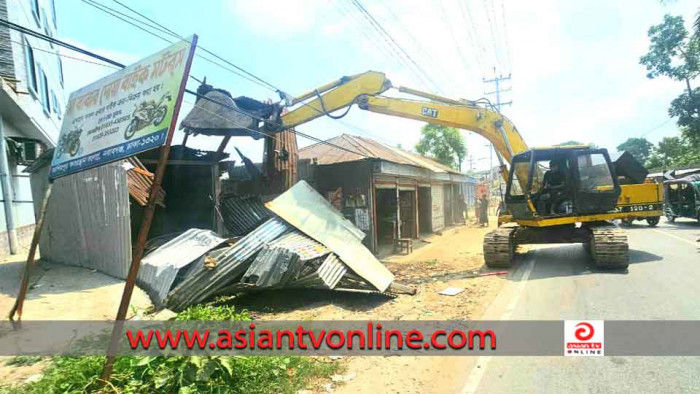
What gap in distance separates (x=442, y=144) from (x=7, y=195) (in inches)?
1194

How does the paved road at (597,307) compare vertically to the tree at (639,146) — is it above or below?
below

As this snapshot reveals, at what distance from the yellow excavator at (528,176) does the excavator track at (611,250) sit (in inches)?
0.8

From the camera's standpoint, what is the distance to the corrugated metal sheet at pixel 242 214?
12.3 meters

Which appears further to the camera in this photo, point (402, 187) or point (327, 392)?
point (402, 187)

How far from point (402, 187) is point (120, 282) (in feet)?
34.1

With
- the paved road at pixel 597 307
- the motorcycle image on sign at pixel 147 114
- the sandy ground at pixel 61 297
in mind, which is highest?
the motorcycle image on sign at pixel 147 114

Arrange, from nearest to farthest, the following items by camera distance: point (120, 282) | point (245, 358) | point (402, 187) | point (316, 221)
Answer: point (245, 358) < point (120, 282) < point (316, 221) < point (402, 187)

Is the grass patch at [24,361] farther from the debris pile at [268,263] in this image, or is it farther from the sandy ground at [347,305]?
the debris pile at [268,263]

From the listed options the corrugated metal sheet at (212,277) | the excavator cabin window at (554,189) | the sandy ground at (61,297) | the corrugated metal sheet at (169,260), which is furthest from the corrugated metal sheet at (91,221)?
the excavator cabin window at (554,189)

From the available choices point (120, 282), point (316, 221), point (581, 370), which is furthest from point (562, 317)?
point (120, 282)

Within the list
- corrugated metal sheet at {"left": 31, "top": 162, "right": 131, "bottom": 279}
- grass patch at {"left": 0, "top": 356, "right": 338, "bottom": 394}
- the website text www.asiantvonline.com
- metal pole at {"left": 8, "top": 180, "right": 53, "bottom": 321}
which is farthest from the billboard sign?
corrugated metal sheet at {"left": 31, "top": 162, "right": 131, "bottom": 279}

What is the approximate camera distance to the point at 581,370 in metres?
3.87

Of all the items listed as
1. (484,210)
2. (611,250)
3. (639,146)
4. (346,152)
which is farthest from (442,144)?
(639,146)

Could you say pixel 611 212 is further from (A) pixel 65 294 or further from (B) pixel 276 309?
(A) pixel 65 294
